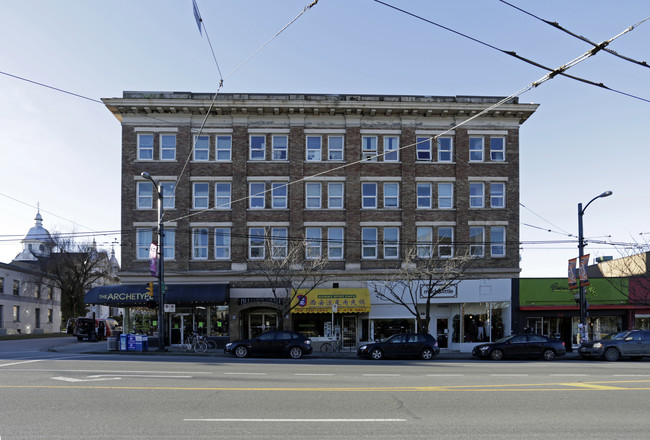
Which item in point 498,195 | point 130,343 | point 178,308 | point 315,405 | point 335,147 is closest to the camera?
point 315,405

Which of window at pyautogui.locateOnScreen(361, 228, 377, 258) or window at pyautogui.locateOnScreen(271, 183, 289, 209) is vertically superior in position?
window at pyautogui.locateOnScreen(271, 183, 289, 209)

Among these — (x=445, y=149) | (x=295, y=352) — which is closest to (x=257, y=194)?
(x=295, y=352)

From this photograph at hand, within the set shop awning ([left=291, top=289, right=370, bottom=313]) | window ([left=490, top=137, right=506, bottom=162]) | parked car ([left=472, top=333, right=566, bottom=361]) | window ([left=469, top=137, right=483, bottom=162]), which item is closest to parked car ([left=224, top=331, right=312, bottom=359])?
shop awning ([left=291, top=289, right=370, bottom=313])

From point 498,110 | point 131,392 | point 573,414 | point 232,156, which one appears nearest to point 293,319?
point 232,156

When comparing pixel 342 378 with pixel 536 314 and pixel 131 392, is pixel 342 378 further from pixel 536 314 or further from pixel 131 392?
pixel 536 314

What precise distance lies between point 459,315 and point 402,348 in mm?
8646

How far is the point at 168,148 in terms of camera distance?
1278 inches

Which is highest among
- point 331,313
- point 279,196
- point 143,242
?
point 279,196

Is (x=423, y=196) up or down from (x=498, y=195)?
down

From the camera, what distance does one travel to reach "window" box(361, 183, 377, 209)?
32719 millimetres

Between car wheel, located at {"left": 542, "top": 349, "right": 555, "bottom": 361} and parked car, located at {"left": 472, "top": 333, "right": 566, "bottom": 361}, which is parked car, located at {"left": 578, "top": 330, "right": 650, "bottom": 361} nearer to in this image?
parked car, located at {"left": 472, "top": 333, "right": 566, "bottom": 361}

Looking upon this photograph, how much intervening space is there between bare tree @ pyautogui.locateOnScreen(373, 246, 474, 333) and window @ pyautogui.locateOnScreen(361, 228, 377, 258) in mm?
1824

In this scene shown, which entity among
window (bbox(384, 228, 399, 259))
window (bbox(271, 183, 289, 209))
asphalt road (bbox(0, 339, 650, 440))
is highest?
window (bbox(271, 183, 289, 209))

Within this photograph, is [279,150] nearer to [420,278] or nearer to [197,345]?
[420,278]
